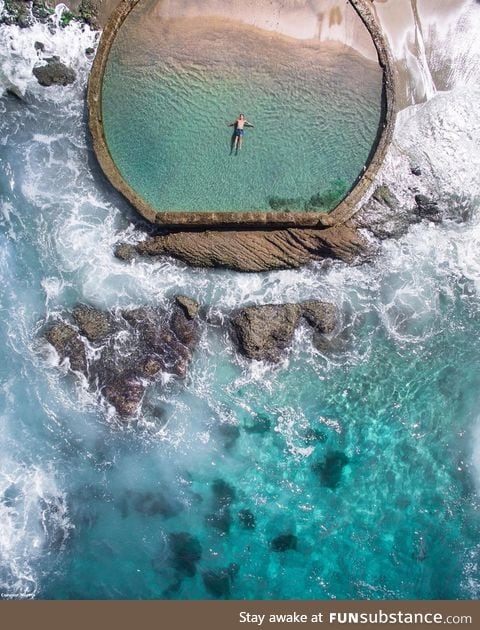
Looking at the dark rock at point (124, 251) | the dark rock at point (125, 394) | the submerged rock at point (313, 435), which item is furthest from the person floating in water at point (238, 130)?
the submerged rock at point (313, 435)

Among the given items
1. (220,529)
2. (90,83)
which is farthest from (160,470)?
(90,83)

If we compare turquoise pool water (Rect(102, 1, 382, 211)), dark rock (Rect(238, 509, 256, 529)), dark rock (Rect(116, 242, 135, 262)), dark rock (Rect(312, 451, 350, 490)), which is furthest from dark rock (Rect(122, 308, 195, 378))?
dark rock (Rect(312, 451, 350, 490))

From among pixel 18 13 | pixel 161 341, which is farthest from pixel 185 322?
pixel 18 13

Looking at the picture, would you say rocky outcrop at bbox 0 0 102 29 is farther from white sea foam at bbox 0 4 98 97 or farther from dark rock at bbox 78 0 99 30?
white sea foam at bbox 0 4 98 97

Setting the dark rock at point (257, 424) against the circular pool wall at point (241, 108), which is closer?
the circular pool wall at point (241, 108)

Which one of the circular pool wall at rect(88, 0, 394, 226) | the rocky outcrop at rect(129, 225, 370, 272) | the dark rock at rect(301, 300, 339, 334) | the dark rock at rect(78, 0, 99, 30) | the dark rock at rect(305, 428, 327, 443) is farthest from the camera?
the dark rock at rect(305, 428, 327, 443)

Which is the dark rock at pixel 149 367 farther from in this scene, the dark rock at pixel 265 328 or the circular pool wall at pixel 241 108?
the circular pool wall at pixel 241 108

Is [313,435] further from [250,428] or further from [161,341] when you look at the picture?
[161,341]

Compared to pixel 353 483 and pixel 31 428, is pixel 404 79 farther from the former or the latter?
pixel 31 428
